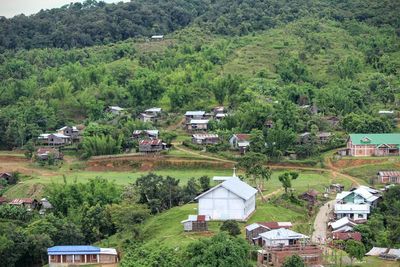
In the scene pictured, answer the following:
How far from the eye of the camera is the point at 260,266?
110ft

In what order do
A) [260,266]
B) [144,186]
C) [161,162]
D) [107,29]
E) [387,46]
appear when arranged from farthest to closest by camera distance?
[107,29], [387,46], [161,162], [144,186], [260,266]

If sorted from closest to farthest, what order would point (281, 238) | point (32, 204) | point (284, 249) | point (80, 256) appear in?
point (284, 249) < point (281, 238) < point (80, 256) < point (32, 204)

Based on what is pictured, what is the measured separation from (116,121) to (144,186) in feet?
62.2

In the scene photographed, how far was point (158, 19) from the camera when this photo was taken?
102m

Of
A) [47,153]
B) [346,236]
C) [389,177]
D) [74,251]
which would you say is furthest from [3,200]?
[389,177]

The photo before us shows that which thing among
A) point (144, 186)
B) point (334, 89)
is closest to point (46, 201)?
point (144, 186)

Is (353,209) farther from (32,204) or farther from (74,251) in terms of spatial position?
(32,204)

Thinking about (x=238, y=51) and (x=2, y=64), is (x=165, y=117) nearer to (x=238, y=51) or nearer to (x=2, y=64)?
(x=238, y=51)

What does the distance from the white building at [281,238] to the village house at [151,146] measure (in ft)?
69.4

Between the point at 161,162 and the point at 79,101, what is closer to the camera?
the point at 161,162

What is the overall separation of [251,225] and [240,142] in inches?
693

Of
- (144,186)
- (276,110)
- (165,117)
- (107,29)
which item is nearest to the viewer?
(144,186)

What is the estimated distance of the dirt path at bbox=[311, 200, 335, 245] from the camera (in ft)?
121

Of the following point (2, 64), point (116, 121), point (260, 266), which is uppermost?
point (2, 64)
